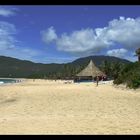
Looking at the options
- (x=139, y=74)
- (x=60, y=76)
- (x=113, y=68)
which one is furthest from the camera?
(x=60, y=76)

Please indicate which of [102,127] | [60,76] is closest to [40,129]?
[102,127]

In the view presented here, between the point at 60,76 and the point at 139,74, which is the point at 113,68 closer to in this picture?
the point at 60,76

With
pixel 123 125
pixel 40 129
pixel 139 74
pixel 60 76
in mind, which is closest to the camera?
pixel 40 129

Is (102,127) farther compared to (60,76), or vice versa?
(60,76)
